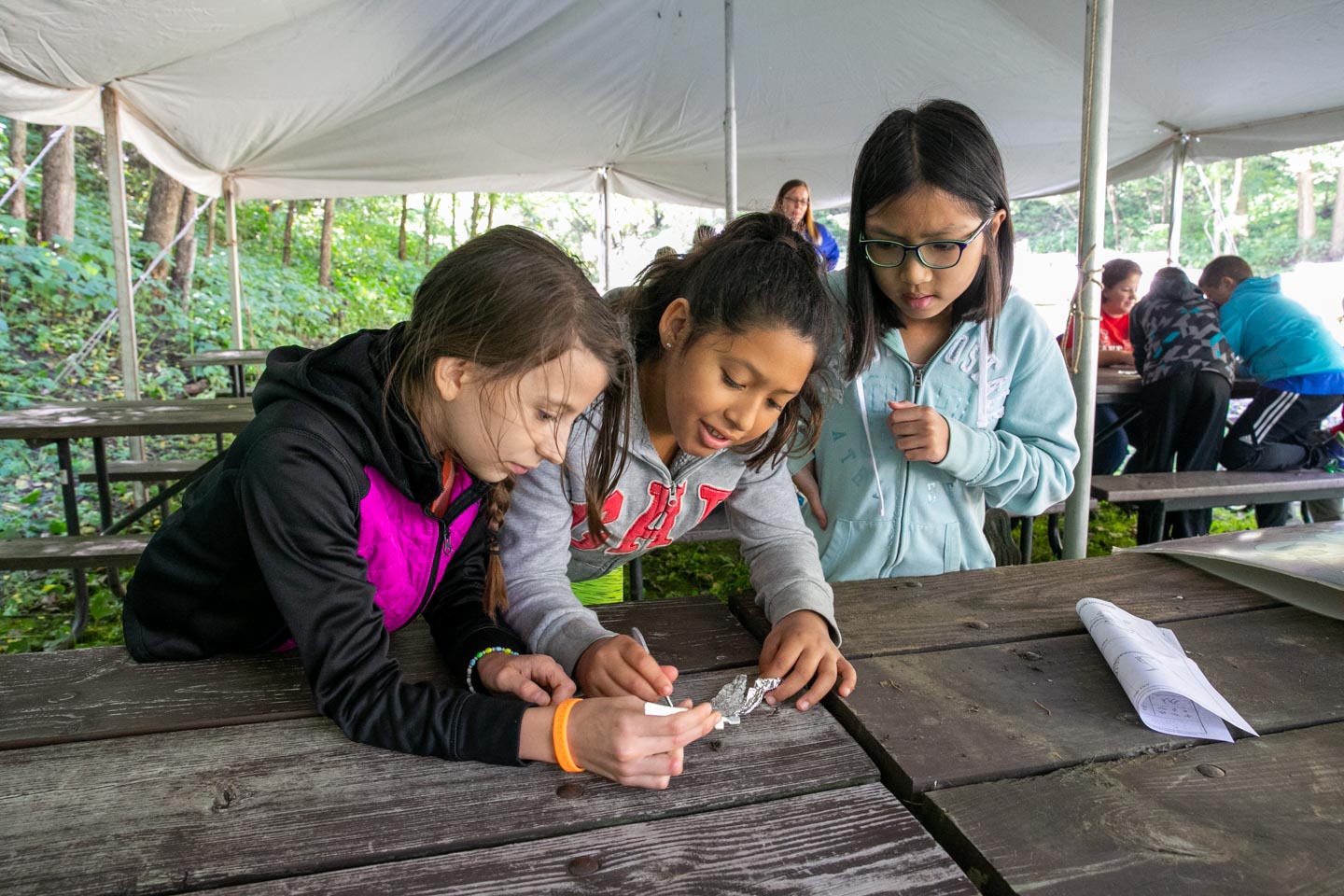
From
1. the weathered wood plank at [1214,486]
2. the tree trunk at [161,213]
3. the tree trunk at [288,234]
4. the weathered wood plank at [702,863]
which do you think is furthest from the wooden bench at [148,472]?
the tree trunk at [288,234]

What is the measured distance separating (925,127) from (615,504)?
2.69 ft

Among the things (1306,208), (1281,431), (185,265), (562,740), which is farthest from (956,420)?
(1306,208)

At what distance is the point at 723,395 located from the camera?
117cm

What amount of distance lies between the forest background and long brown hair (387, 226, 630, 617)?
0.60 feet

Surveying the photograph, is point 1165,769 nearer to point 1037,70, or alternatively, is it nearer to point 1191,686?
point 1191,686

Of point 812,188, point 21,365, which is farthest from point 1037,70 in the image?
point 21,365

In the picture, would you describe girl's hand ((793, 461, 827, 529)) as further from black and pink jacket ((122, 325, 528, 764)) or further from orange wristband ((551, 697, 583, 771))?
orange wristband ((551, 697, 583, 771))

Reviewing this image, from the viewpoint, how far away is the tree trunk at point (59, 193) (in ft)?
23.6

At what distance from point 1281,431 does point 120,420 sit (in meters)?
4.92

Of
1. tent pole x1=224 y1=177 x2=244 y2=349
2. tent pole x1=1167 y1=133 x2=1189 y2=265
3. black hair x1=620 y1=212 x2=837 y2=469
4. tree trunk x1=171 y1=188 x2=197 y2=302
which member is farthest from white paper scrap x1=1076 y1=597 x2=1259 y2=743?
tree trunk x1=171 y1=188 x2=197 y2=302

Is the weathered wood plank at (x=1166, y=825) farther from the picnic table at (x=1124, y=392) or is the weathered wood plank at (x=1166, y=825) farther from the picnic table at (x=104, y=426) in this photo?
the picnic table at (x=1124, y=392)

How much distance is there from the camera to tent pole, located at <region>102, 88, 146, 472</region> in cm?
404

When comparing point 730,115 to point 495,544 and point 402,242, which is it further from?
point 402,242

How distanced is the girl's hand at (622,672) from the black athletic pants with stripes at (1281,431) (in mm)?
4009
